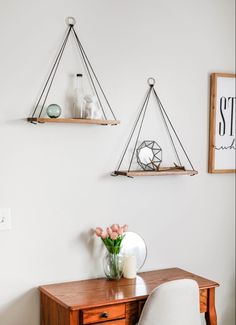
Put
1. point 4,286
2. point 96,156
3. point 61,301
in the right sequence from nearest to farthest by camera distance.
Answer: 1. point 61,301
2. point 4,286
3. point 96,156

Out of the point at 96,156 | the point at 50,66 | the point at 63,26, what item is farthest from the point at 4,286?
the point at 63,26

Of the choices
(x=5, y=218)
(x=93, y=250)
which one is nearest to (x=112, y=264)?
(x=93, y=250)

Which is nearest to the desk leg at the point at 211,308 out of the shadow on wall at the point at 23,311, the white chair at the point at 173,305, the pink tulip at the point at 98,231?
the white chair at the point at 173,305

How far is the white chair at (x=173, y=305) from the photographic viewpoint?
2.51 m

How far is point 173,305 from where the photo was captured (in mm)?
2557

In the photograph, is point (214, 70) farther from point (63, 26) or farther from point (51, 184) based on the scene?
point (51, 184)

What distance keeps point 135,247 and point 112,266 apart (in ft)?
0.72

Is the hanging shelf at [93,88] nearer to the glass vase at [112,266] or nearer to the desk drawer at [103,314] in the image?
the glass vase at [112,266]

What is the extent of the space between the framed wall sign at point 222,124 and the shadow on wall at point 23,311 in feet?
4.29

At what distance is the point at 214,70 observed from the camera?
328 cm

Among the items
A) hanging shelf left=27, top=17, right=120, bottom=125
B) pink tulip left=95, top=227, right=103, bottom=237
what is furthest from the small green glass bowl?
pink tulip left=95, top=227, right=103, bottom=237

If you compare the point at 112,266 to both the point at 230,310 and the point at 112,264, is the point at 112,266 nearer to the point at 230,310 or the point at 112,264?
the point at 112,264

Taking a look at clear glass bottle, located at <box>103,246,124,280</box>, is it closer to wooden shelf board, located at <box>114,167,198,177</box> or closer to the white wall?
the white wall

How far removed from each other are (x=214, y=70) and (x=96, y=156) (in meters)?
0.96
